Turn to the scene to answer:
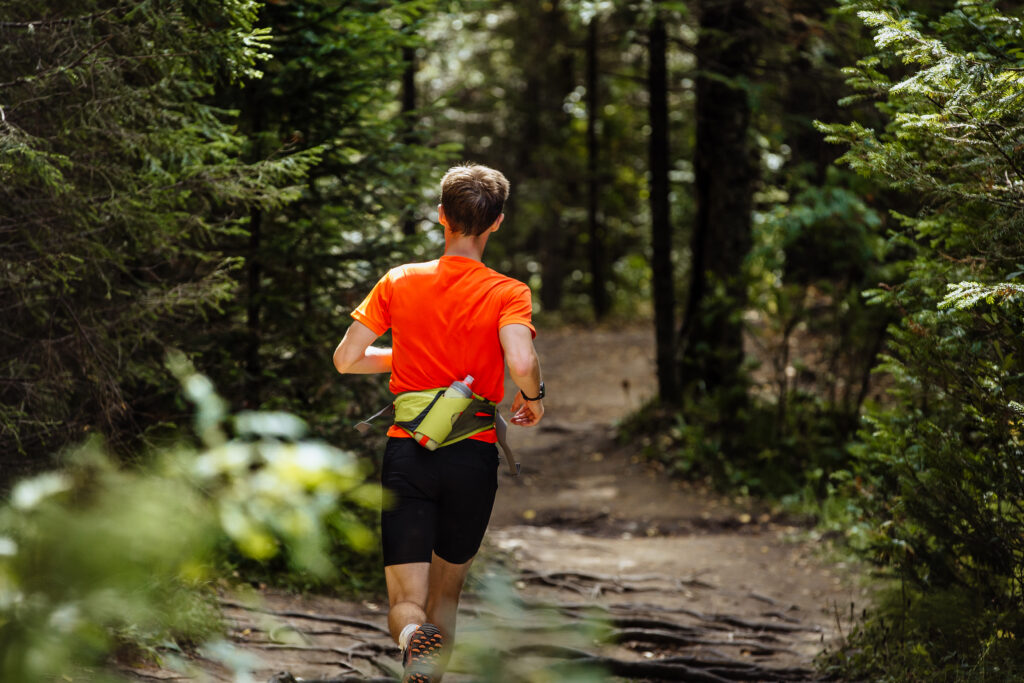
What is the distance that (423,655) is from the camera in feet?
10.8

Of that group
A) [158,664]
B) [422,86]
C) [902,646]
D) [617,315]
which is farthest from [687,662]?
[422,86]

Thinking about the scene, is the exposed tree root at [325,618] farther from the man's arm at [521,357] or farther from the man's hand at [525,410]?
the man's arm at [521,357]

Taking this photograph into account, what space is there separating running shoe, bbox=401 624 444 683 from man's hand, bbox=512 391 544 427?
899 mm

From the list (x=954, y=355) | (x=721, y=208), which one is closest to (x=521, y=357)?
(x=954, y=355)

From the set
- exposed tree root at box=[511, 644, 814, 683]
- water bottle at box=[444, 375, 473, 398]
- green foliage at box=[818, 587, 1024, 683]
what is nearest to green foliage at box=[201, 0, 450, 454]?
exposed tree root at box=[511, 644, 814, 683]

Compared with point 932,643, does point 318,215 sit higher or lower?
higher

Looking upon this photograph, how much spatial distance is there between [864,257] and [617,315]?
585 inches

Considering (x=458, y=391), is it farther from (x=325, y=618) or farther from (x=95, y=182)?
(x=325, y=618)

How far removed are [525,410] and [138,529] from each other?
262 cm

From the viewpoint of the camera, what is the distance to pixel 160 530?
1268mm

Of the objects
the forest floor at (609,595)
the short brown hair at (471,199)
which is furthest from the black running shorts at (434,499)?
the short brown hair at (471,199)

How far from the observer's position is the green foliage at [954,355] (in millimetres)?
4094

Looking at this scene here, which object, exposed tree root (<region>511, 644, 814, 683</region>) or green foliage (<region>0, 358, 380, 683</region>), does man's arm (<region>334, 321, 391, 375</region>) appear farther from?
exposed tree root (<region>511, 644, 814, 683</region>)

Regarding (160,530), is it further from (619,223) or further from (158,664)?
(619,223)
